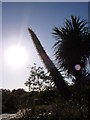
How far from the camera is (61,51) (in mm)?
13812

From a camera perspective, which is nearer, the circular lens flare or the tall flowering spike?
the circular lens flare

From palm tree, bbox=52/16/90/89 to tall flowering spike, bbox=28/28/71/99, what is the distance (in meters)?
0.52

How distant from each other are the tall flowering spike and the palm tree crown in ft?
1.77

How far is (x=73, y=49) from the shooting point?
13.6 m

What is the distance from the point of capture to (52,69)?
14.6m

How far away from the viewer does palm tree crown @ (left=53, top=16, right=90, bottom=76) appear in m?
13.7

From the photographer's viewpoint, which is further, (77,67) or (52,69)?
(52,69)

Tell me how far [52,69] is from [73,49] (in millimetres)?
1950

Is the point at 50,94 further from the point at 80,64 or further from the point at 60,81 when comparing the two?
the point at 80,64

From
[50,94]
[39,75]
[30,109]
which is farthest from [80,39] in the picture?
[39,75]

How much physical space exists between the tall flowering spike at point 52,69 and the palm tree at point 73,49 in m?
0.52

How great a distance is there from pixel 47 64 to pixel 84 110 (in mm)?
7361

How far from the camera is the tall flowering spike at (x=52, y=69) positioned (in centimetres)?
1375

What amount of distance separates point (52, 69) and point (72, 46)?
78.9 inches
